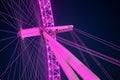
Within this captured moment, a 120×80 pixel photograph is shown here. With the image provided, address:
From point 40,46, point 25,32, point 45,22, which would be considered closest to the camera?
point 25,32

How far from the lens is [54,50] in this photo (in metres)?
9.80

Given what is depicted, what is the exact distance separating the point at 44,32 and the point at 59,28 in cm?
105

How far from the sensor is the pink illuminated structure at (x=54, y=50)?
7.46 meters

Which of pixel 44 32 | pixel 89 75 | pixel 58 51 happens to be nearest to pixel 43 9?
pixel 44 32

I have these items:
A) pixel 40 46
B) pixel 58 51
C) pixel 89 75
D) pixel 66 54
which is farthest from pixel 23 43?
pixel 89 75

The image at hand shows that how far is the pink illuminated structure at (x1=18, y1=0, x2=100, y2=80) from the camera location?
7.46 meters

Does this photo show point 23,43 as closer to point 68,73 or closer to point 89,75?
point 68,73

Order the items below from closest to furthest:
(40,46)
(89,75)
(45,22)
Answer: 1. (89,75)
2. (40,46)
3. (45,22)

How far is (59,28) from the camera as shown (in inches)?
549

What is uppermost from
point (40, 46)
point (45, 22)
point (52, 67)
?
point (45, 22)

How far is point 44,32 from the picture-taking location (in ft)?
43.0

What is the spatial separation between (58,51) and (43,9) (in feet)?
25.2

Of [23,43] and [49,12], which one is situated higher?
[49,12]

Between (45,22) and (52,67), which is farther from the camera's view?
(52,67)
